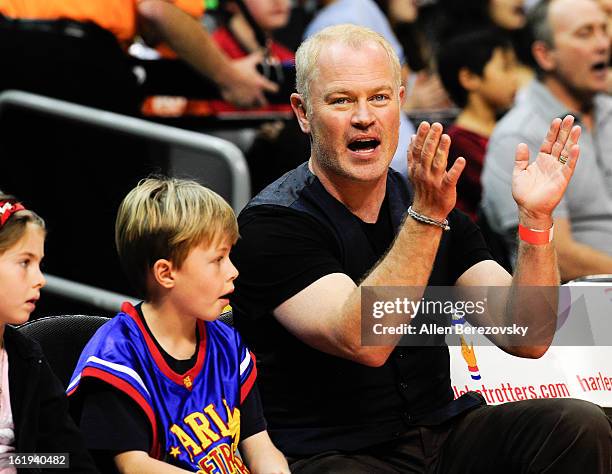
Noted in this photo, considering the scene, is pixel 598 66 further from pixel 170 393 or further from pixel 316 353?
pixel 170 393

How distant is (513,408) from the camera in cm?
294

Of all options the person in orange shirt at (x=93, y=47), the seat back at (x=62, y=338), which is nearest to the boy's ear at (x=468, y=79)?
the person in orange shirt at (x=93, y=47)

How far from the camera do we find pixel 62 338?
2.88 m

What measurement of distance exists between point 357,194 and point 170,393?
2.43ft

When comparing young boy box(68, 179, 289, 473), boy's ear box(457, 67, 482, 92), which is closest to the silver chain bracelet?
young boy box(68, 179, 289, 473)

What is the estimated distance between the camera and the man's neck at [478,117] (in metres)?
5.71

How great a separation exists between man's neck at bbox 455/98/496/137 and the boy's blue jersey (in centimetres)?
319

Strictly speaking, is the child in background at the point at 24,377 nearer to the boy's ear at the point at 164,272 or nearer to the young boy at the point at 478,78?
the boy's ear at the point at 164,272

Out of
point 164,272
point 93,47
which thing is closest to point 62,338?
point 164,272

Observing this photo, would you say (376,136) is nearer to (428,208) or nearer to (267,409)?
(428,208)

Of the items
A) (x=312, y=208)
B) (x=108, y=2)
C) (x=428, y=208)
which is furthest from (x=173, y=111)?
(x=428, y=208)

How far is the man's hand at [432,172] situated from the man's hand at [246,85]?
2236 mm

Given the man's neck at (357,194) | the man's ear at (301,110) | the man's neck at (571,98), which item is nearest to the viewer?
the man's neck at (357,194)

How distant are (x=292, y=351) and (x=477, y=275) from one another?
0.53 meters
